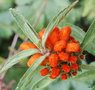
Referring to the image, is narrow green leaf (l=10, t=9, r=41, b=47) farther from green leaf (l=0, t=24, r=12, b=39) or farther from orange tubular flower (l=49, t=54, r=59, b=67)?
green leaf (l=0, t=24, r=12, b=39)

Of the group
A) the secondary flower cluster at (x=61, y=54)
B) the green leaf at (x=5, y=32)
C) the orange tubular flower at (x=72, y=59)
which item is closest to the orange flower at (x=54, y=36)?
the secondary flower cluster at (x=61, y=54)

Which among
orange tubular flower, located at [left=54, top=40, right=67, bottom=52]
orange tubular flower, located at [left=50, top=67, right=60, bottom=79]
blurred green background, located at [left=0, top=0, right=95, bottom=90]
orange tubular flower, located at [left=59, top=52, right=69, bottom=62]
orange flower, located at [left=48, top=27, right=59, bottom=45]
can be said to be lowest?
blurred green background, located at [left=0, top=0, right=95, bottom=90]

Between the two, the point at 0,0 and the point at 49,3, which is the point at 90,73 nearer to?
the point at 49,3

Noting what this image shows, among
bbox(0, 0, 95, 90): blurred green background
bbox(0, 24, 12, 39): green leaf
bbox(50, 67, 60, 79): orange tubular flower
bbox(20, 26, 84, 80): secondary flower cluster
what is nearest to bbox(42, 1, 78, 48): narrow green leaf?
bbox(20, 26, 84, 80): secondary flower cluster

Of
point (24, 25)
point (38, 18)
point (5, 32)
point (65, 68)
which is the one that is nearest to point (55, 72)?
point (65, 68)

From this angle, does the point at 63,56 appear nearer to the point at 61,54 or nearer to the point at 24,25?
the point at 61,54

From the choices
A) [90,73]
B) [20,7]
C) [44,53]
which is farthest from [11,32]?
[44,53]

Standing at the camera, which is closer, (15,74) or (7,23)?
(15,74)
